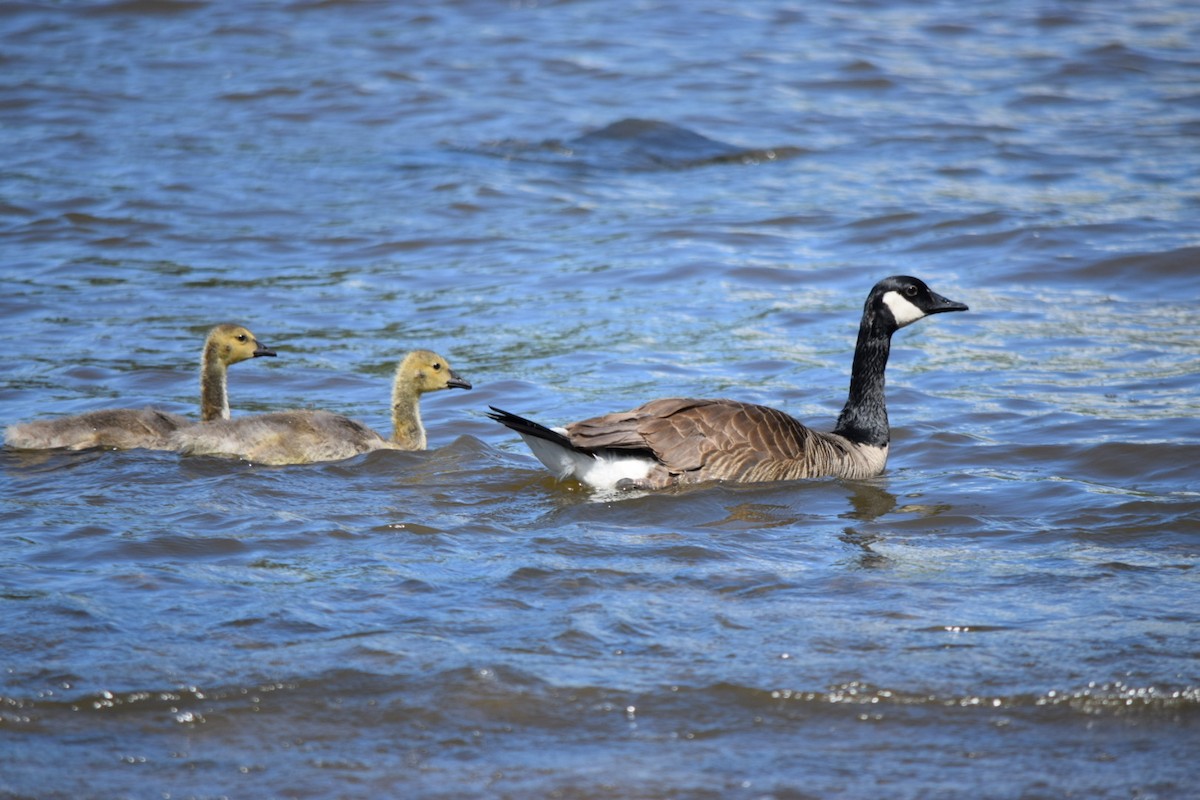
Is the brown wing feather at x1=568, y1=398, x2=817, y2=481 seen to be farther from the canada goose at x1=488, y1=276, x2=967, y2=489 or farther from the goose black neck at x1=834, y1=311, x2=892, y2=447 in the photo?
the goose black neck at x1=834, y1=311, x2=892, y2=447

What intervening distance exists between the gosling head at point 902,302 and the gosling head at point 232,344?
Result: 12.5ft

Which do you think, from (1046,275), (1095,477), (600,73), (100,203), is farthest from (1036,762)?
(600,73)

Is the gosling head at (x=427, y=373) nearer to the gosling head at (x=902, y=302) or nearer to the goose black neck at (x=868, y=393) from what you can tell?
the goose black neck at (x=868, y=393)

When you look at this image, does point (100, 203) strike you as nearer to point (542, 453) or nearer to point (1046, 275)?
point (542, 453)

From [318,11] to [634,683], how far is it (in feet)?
64.6

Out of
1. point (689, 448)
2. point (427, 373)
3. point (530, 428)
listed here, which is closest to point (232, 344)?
point (427, 373)

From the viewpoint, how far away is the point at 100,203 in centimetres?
1415

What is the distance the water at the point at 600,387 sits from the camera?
472 centimetres

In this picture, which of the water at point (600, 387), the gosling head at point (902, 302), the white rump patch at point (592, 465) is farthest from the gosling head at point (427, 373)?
the gosling head at point (902, 302)

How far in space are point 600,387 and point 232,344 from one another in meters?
2.49

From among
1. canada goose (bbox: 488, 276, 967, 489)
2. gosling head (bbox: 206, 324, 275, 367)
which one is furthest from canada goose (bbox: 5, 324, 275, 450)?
canada goose (bbox: 488, 276, 967, 489)

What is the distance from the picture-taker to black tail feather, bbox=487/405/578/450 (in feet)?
23.4

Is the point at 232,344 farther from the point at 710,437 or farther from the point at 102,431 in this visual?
the point at 710,437

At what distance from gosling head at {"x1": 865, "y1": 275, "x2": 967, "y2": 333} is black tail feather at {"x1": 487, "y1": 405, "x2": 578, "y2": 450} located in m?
2.39
